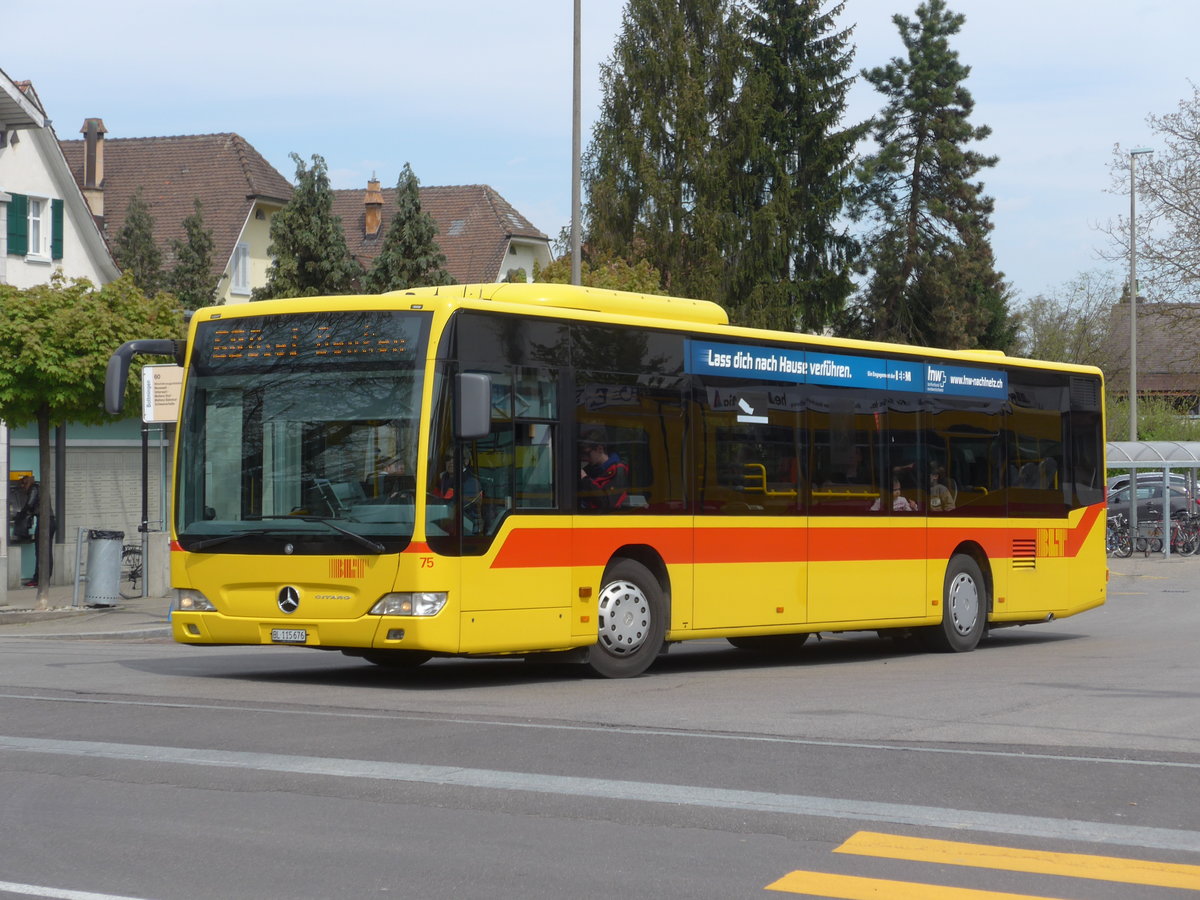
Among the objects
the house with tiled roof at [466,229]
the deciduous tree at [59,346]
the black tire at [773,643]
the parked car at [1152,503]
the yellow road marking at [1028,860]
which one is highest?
the house with tiled roof at [466,229]

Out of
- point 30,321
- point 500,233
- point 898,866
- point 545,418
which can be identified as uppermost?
point 500,233

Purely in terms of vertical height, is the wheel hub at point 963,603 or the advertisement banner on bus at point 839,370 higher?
the advertisement banner on bus at point 839,370

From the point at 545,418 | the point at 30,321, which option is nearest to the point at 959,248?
the point at 30,321

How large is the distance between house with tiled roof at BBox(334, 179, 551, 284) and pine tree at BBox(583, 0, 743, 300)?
11.9 meters

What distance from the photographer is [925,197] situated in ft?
189

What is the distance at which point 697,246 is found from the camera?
54719 mm

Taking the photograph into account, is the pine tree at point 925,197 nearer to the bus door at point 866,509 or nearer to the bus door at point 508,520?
the bus door at point 866,509

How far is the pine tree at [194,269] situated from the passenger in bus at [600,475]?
3844 centimetres

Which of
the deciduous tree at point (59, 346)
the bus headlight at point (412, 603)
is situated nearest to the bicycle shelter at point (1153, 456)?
the deciduous tree at point (59, 346)

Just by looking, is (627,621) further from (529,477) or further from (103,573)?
(103,573)

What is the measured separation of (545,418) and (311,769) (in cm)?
498

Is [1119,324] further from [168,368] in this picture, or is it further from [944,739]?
[944,739]

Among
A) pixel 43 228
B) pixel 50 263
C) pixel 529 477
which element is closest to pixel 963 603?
pixel 529 477

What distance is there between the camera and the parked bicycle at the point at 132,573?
2820 cm
